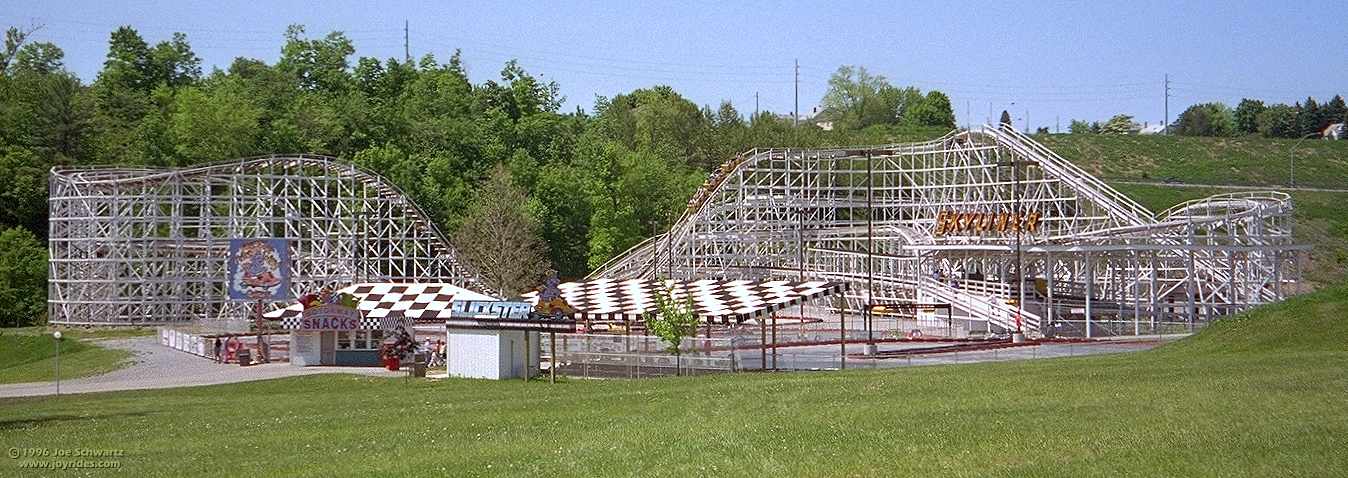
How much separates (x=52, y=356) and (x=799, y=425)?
132 feet

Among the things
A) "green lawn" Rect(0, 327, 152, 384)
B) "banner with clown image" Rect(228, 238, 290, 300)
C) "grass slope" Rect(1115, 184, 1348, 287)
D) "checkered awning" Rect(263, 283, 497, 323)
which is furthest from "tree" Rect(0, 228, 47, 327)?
"grass slope" Rect(1115, 184, 1348, 287)

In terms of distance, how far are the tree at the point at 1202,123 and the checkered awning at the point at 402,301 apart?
126 meters

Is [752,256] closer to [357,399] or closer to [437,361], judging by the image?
[437,361]

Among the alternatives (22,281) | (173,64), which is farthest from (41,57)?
(22,281)

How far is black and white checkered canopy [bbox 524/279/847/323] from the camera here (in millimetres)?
43875

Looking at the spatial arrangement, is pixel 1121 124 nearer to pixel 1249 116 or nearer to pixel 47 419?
pixel 1249 116

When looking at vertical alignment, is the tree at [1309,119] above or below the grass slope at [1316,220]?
above

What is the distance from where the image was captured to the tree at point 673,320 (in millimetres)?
39853

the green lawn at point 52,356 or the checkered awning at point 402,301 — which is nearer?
the green lawn at point 52,356

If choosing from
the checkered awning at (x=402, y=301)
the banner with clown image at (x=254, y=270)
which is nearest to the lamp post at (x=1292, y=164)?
the checkered awning at (x=402, y=301)

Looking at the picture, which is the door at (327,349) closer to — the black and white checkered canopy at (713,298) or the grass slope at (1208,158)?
the black and white checkered canopy at (713,298)

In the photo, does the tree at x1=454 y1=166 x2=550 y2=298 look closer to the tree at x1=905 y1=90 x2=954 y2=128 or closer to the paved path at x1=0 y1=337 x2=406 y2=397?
the paved path at x1=0 y1=337 x2=406 y2=397

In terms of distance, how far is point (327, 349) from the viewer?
46.0 metres

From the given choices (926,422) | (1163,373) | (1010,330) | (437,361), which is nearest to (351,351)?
(437,361)
